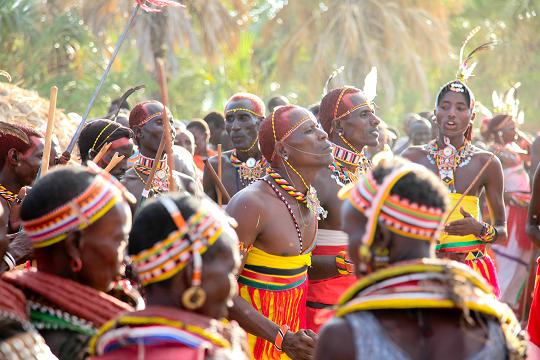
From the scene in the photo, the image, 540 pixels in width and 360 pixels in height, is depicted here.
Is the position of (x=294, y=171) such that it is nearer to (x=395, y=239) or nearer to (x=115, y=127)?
(x=115, y=127)

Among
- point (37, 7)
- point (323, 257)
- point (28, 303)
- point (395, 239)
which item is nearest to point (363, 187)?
point (395, 239)

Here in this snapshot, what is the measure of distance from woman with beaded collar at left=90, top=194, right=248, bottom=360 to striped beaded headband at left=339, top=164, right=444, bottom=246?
504 mm

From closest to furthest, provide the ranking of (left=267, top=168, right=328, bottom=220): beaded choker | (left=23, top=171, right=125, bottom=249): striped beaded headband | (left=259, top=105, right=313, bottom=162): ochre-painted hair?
(left=23, top=171, right=125, bottom=249): striped beaded headband, (left=267, top=168, right=328, bottom=220): beaded choker, (left=259, top=105, right=313, bottom=162): ochre-painted hair

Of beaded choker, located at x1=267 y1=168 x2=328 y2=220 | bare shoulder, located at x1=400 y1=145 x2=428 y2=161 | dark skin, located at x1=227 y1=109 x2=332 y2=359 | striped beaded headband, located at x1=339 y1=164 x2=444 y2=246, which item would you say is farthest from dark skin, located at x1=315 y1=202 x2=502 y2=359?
bare shoulder, located at x1=400 y1=145 x2=428 y2=161

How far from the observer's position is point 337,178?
7215 mm

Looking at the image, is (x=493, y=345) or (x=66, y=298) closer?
(x=493, y=345)

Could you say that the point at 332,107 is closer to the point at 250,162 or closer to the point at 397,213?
the point at 250,162

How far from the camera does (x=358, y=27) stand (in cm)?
2533

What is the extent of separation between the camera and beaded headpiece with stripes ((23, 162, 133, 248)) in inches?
139

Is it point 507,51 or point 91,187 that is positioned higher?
point 91,187

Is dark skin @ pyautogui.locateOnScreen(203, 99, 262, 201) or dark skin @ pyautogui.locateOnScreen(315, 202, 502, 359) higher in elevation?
dark skin @ pyautogui.locateOnScreen(315, 202, 502, 359)

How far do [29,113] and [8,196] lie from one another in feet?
15.1

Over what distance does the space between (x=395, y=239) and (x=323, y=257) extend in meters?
3.41

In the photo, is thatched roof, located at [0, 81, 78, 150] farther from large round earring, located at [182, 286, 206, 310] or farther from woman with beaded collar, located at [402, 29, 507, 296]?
large round earring, located at [182, 286, 206, 310]
